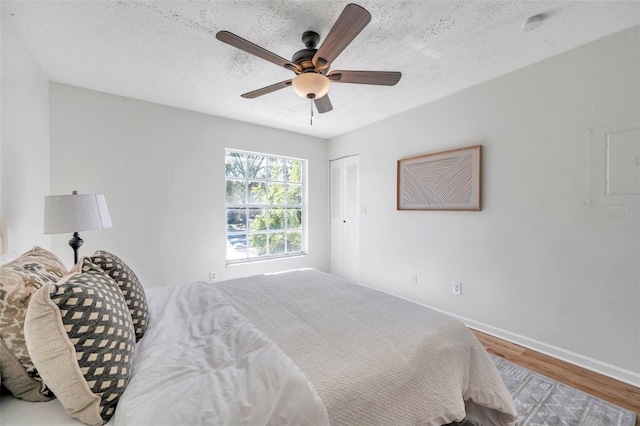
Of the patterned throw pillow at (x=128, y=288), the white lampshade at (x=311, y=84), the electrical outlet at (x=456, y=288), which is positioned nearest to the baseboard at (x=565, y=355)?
the electrical outlet at (x=456, y=288)

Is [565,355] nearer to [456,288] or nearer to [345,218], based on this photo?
[456,288]

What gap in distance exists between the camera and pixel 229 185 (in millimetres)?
3703

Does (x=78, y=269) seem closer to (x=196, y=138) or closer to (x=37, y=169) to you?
(x=37, y=169)

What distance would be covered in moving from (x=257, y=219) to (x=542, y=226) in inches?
129

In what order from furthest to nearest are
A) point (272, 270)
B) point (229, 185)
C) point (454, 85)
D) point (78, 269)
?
point (272, 270)
point (229, 185)
point (454, 85)
point (78, 269)

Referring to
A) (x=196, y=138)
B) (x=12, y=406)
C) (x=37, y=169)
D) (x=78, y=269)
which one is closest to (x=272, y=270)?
(x=196, y=138)

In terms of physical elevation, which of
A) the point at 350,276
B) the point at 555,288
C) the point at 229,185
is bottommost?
the point at 350,276

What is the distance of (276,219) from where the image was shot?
13.6 feet

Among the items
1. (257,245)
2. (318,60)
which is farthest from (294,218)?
(318,60)

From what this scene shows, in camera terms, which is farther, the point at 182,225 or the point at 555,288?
the point at 182,225

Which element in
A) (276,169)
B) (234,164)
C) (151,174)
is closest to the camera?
(151,174)

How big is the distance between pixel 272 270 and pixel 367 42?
10.2 feet

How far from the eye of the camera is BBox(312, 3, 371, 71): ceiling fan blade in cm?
124

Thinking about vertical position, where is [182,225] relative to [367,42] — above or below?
below
